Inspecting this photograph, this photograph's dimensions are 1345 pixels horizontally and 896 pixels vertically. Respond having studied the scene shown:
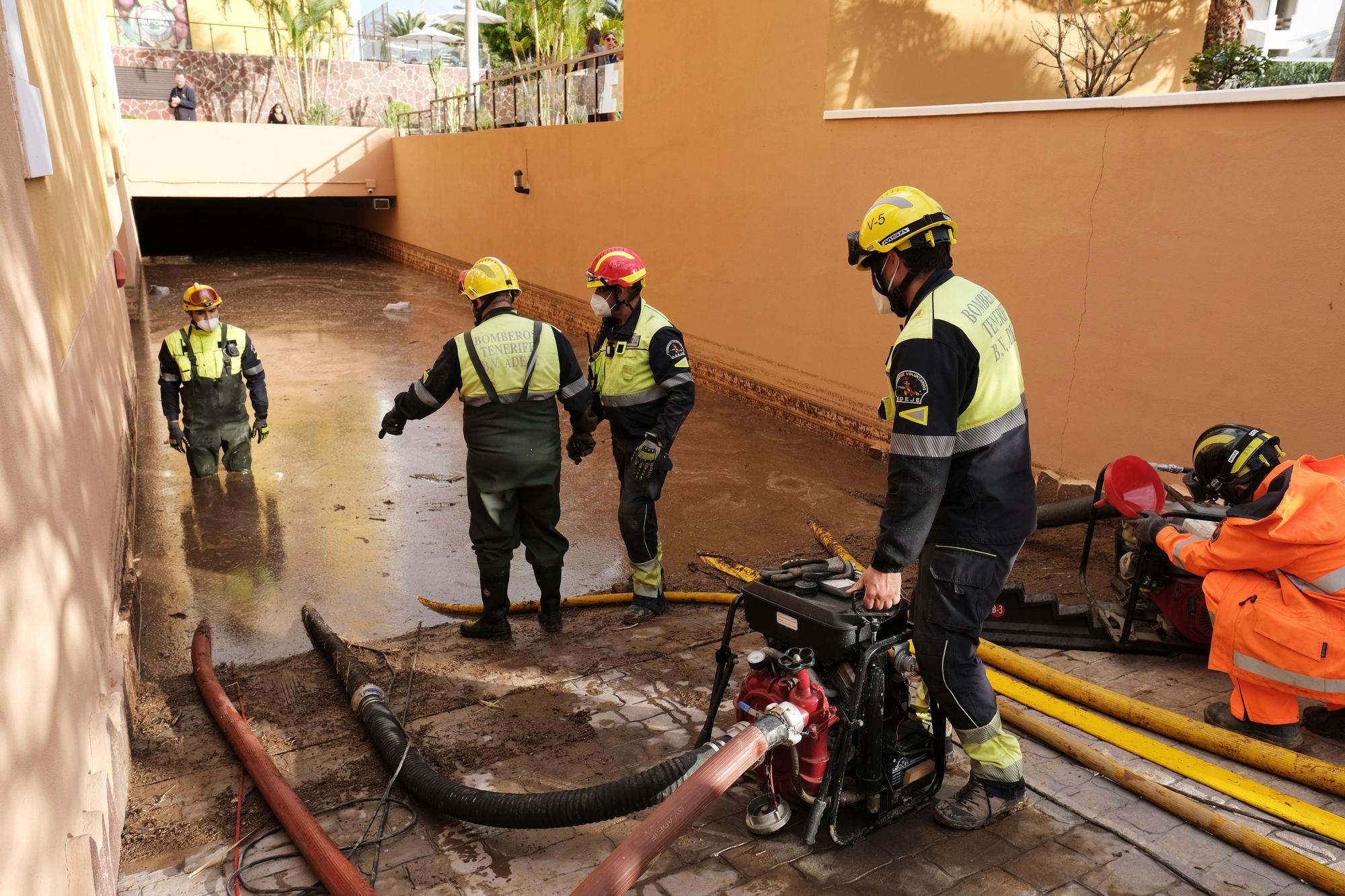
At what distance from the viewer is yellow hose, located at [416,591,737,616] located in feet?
17.2

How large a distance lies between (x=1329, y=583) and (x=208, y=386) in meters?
6.96

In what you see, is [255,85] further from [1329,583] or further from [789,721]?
[1329,583]

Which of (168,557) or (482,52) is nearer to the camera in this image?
(168,557)

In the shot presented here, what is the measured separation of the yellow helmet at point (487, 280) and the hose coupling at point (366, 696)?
1956 millimetres

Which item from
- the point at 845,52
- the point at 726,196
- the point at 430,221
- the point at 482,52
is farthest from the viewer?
the point at 482,52

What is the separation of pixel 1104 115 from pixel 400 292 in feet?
47.5

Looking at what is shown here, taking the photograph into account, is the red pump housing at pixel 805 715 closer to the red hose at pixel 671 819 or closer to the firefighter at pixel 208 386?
the red hose at pixel 671 819

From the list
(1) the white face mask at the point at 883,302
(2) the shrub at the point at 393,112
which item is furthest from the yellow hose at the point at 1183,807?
(2) the shrub at the point at 393,112

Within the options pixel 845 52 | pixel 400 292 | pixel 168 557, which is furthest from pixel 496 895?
pixel 400 292

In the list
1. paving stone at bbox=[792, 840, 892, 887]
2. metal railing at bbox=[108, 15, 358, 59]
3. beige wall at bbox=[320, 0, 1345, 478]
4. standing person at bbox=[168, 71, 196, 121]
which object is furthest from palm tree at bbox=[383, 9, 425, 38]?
paving stone at bbox=[792, 840, 892, 887]

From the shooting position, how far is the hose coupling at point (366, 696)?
12.6 feet

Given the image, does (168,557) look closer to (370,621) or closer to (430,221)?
(370,621)

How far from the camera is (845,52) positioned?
8227 mm

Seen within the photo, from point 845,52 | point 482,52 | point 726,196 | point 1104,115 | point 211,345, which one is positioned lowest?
point 211,345
